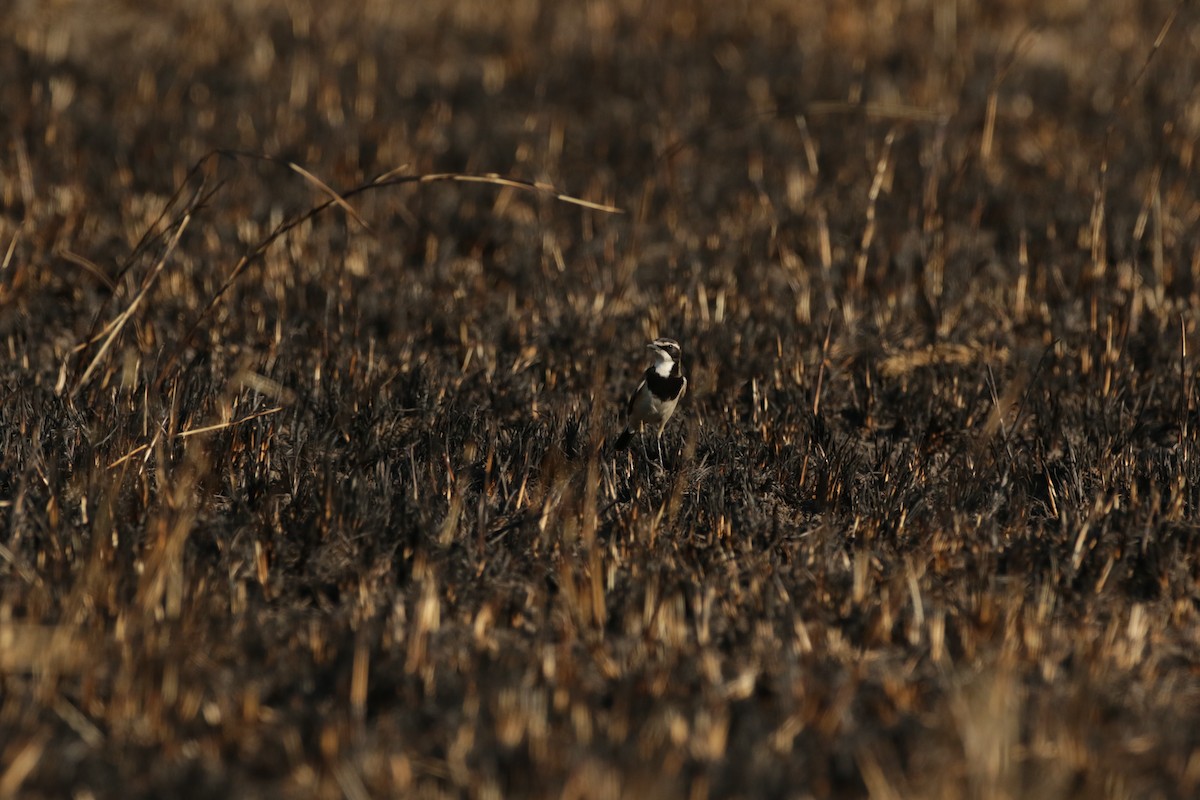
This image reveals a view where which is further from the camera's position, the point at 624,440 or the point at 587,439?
the point at 624,440

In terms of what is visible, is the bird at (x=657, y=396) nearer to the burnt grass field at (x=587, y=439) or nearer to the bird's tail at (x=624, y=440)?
the bird's tail at (x=624, y=440)

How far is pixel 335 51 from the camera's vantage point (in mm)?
8891

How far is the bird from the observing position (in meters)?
4.72

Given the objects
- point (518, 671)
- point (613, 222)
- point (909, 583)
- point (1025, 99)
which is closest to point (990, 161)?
point (1025, 99)

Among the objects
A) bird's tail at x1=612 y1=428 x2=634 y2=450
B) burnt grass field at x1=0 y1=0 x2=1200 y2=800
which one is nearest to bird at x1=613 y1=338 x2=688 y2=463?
bird's tail at x1=612 y1=428 x2=634 y2=450

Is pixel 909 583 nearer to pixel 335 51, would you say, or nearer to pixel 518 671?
→ pixel 518 671

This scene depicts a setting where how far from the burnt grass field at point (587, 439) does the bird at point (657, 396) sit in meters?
0.12

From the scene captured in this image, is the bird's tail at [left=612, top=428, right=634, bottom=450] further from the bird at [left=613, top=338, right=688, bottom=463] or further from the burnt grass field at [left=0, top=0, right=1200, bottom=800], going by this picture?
the burnt grass field at [left=0, top=0, right=1200, bottom=800]

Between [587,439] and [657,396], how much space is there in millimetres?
297

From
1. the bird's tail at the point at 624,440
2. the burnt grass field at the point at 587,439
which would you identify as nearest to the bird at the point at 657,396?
the bird's tail at the point at 624,440

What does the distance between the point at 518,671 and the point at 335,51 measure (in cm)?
648

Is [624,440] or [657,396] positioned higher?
[657,396]

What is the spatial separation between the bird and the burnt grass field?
0.12m

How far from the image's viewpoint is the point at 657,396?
4711 millimetres
